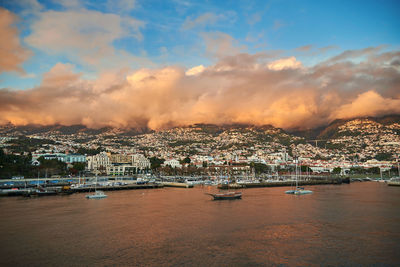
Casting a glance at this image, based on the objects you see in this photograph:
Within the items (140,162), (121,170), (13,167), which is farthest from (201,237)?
(140,162)

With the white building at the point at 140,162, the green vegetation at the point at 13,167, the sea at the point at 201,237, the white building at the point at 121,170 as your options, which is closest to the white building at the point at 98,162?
the white building at the point at 121,170

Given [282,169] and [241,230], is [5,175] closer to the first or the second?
[241,230]

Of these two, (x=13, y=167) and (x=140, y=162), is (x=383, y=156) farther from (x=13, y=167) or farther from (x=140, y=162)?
(x=13, y=167)

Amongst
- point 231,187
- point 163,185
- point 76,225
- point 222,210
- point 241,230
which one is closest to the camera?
point 241,230

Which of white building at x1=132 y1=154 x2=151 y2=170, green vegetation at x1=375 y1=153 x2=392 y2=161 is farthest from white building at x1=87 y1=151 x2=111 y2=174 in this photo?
green vegetation at x1=375 y1=153 x2=392 y2=161

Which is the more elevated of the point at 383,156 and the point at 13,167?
the point at 383,156

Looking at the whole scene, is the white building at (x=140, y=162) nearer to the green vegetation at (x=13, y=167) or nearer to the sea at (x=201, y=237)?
the green vegetation at (x=13, y=167)

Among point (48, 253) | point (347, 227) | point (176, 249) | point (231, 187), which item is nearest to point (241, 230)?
point (176, 249)

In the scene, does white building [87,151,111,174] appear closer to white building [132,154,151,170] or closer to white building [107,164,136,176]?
white building [107,164,136,176]
